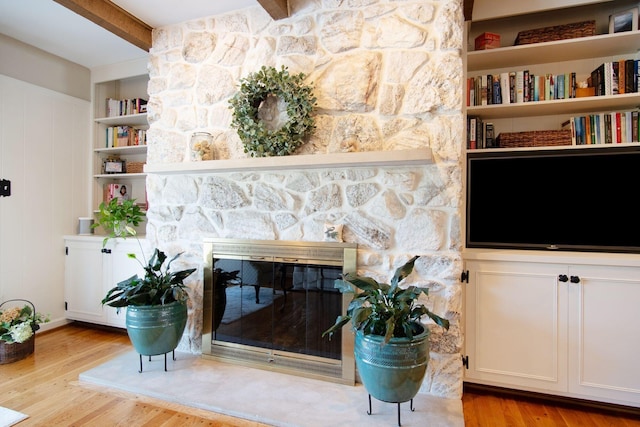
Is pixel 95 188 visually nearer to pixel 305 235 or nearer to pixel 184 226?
pixel 184 226

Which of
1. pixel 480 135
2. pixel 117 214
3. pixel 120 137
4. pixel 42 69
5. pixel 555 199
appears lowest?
pixel 117 214

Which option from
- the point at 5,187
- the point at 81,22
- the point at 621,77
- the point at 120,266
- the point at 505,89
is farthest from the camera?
the point at 120,266

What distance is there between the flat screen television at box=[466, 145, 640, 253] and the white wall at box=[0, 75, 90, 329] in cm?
378

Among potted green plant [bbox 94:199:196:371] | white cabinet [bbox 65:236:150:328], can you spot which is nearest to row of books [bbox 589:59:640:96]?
potted green plant [bbox 94:199:196:371]

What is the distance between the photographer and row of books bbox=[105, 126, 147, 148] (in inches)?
136

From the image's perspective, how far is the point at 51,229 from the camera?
3264mm

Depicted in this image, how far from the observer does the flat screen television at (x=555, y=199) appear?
2.12 meters

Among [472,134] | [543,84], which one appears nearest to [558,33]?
[543,84]

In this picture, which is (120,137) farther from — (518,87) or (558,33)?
(558,33)

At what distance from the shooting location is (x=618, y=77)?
2150 mm

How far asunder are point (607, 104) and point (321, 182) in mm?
1980

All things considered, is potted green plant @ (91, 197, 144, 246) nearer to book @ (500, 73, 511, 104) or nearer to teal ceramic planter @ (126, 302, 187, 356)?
teal ceramic planter @ (126, 302, 187, 356)

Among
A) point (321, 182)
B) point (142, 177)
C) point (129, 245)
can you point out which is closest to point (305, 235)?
point (321, 182)

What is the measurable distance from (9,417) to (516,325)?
3056mm
